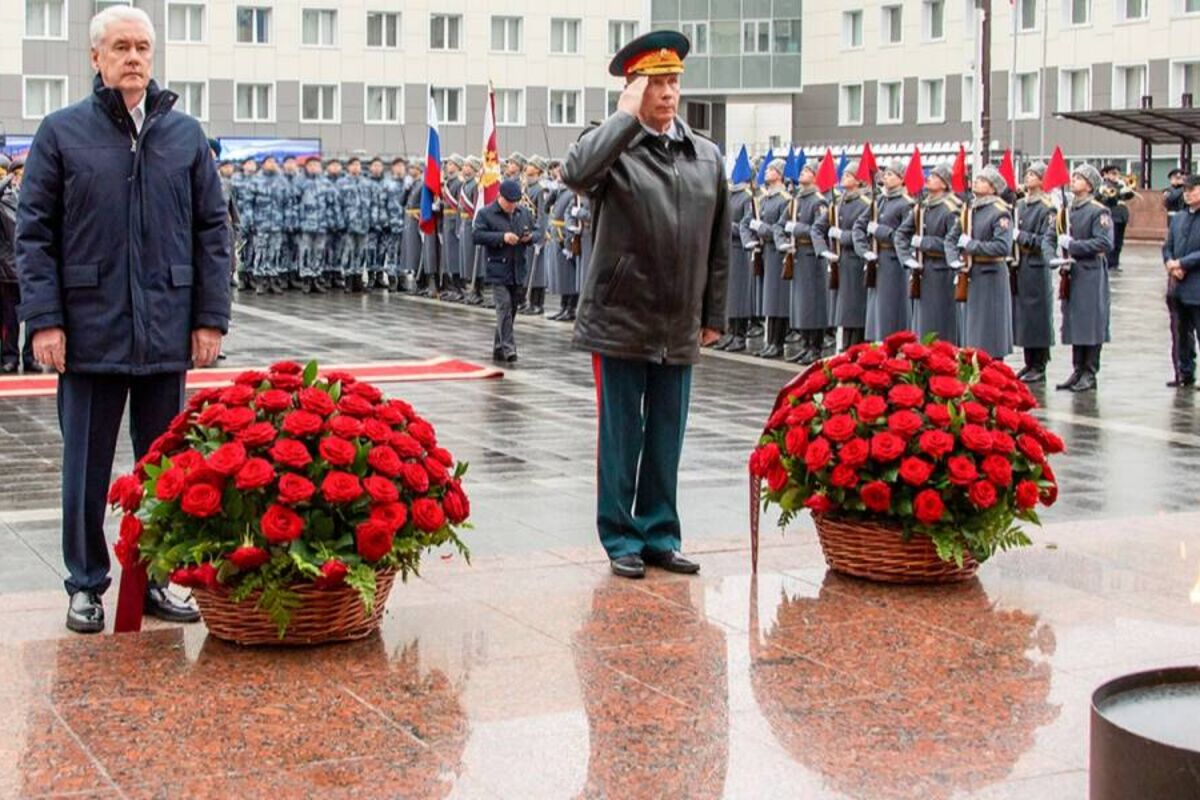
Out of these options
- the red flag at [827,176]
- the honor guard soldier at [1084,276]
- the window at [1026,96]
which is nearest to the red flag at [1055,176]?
the honor guard soldier at [1084,276]

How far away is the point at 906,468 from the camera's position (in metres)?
6.88

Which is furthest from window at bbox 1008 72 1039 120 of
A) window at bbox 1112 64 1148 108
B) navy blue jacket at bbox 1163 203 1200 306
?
navy blue jacket at bbox 1163 203 1200 306

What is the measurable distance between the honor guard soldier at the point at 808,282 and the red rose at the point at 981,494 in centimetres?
1239

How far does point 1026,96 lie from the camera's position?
61000 mm

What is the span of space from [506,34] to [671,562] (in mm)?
60787

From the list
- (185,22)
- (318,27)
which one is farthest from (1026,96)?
(185,22)

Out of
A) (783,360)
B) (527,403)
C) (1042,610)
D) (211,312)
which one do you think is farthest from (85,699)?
(783,360)

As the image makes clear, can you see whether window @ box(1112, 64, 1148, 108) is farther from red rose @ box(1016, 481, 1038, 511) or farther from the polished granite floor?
red rose @ box(1016, 481, 1038, 511)

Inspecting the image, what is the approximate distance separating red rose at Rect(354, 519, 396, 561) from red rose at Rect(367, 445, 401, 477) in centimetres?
19

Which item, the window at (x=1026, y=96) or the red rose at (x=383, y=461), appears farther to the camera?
the window at (x=1026, y=96)

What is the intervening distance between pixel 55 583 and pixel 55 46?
55.4 meters

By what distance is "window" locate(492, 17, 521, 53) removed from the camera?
6644 cm

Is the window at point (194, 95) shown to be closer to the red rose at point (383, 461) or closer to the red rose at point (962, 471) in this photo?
the red rose at point (962, 471)

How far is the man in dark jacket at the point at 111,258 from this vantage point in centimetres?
644
